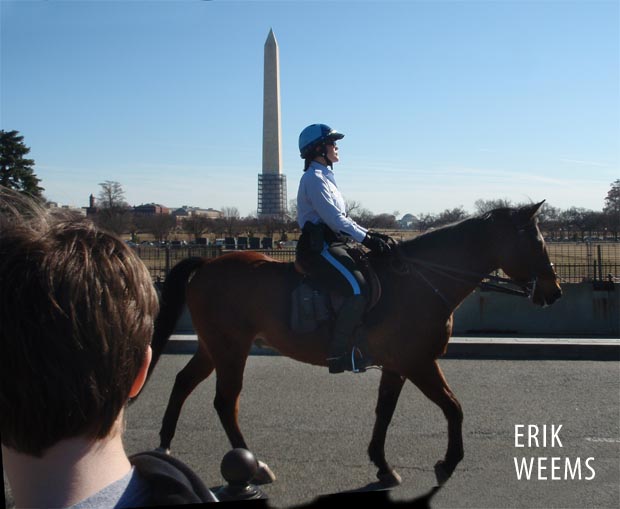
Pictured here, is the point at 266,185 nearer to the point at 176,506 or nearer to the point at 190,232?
the point at 190,232

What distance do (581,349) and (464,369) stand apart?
6.95ft

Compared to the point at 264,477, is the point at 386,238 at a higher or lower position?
higher

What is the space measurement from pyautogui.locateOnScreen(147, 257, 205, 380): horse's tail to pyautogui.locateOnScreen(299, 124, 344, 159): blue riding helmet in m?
1.60

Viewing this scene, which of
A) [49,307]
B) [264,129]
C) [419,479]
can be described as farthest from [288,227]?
[49,307]

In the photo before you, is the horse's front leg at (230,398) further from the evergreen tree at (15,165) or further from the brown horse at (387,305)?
the evergreen tree at (15,165)

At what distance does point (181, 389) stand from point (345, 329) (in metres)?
1.66

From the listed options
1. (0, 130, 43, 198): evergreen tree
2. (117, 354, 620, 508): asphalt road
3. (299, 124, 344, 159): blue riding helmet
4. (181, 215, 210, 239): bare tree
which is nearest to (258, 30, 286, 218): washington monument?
(181, 215, 210, 239): bare tree

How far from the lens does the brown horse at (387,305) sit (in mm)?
5160

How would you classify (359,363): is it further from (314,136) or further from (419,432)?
(314,136)

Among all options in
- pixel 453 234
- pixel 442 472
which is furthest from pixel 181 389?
pixel 453 234

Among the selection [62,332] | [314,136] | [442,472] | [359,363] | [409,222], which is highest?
[314,136]

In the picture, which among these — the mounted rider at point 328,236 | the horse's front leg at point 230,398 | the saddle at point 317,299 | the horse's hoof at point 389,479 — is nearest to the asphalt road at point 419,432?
the horse's hoof at point 389,479

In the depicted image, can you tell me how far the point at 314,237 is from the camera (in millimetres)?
5254

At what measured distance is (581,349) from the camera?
942 cm
